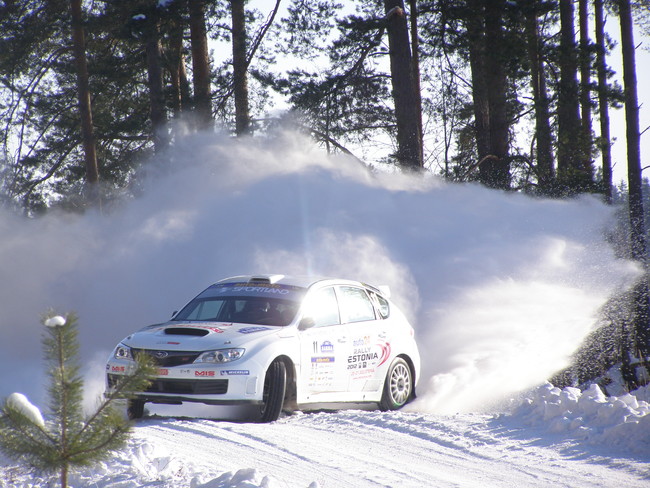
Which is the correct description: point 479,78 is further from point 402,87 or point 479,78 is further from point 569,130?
point 402,87

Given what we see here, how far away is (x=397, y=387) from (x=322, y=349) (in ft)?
4.60

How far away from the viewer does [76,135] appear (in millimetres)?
28344

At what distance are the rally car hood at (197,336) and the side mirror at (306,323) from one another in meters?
0.26

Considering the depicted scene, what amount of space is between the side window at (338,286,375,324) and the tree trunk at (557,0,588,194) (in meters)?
9.62

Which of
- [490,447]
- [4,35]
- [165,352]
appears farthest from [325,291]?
[4,35]

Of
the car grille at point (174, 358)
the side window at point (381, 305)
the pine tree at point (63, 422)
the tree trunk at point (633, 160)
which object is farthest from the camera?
the tree trunk at point (633, 160)

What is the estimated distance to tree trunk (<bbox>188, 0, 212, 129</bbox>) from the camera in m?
20.1

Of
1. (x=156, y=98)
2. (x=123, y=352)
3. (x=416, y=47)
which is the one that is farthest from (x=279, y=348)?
(x=156, y=98)

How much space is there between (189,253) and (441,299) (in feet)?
13.6

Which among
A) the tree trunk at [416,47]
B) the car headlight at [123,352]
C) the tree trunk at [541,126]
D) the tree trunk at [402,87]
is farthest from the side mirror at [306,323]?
the tree trunk at [416,47]

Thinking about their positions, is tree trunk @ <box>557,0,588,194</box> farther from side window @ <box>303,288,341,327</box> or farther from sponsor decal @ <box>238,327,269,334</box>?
sponsor decal @ <box>238,327,269,334</box>

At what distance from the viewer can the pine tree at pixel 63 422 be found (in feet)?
11.9

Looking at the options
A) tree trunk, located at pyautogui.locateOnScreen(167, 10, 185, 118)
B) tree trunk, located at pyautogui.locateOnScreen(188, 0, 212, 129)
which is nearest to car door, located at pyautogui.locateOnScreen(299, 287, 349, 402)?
tree trunk, located at pyautogui.locateOnScreen(188, 0, 212, 129)

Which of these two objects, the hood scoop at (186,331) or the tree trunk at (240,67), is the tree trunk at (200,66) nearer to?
the tree trunk at (240,67)
